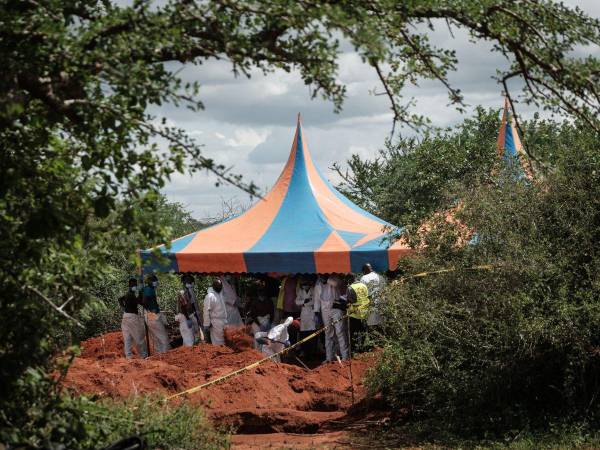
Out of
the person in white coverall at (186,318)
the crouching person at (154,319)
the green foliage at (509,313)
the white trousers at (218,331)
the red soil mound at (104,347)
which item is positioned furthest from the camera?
the red soil mound at (104,347)

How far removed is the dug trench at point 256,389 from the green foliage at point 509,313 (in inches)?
55.8

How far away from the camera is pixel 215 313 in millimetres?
19719

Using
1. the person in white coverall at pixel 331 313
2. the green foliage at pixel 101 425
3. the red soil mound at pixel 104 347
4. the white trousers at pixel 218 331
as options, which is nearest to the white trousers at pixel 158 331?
the red soil mound at pixel 104 347

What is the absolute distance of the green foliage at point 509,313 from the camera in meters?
10.7

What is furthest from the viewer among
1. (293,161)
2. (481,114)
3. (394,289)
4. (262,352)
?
(481,114)

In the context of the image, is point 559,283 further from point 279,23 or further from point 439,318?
point 279,23

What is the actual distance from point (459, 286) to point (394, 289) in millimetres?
861

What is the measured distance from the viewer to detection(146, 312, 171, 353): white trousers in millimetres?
20062

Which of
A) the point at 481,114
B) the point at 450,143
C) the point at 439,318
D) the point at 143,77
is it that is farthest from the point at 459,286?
the point at 481,114

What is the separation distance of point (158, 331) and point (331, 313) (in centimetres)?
405

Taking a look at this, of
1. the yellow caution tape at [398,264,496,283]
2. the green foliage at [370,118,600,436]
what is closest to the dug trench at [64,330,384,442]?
the green foliage at [370,118,600,436]

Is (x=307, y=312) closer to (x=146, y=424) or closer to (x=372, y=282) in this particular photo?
(x=372, y=282)

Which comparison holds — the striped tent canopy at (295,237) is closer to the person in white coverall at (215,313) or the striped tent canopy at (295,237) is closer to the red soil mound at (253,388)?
the person in white coverall at (215,313)

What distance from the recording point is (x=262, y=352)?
18.0m
